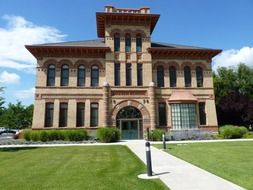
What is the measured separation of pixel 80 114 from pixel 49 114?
3.45m

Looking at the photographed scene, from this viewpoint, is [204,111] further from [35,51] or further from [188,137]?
[35,51]

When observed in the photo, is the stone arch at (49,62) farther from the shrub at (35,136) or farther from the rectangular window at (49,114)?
the shrub at (35,136)

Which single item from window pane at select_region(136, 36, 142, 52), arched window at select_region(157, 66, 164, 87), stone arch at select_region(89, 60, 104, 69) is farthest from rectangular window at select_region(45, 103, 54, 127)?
arched window at select_region(157, 66, 164, 87)

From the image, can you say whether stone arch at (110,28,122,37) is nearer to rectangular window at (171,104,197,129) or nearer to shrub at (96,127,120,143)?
rectangular window at (171,104,197,129)

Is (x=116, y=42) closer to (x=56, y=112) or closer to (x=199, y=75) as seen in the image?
(x=56, y=112)

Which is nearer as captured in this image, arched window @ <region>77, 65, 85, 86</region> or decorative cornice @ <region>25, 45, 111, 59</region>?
decorative cornice @ <region>25, 45, 111, 59</region>

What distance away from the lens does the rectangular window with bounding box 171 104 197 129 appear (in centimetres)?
2694

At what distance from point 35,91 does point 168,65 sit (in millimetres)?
15947

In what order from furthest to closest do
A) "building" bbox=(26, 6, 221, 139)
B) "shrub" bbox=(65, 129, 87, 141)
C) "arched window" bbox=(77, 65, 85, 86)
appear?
"arched window" bbox=(77, 65, 85, 86) < "building" bbox=(26, 6, 221, 139) < "shrub" bbox=(65, 129, 87, 141)

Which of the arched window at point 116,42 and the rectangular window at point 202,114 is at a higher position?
the arched window at point 116,42

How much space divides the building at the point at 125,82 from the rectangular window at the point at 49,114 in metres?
0.11

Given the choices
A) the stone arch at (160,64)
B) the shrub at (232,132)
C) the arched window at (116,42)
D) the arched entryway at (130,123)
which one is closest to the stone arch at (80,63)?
the arched window at (116,42)

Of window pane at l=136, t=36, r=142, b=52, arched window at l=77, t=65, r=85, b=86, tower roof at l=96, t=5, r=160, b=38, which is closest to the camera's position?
arched window at l=77, t=65, r=85, b=86

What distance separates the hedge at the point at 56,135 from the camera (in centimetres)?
2473
